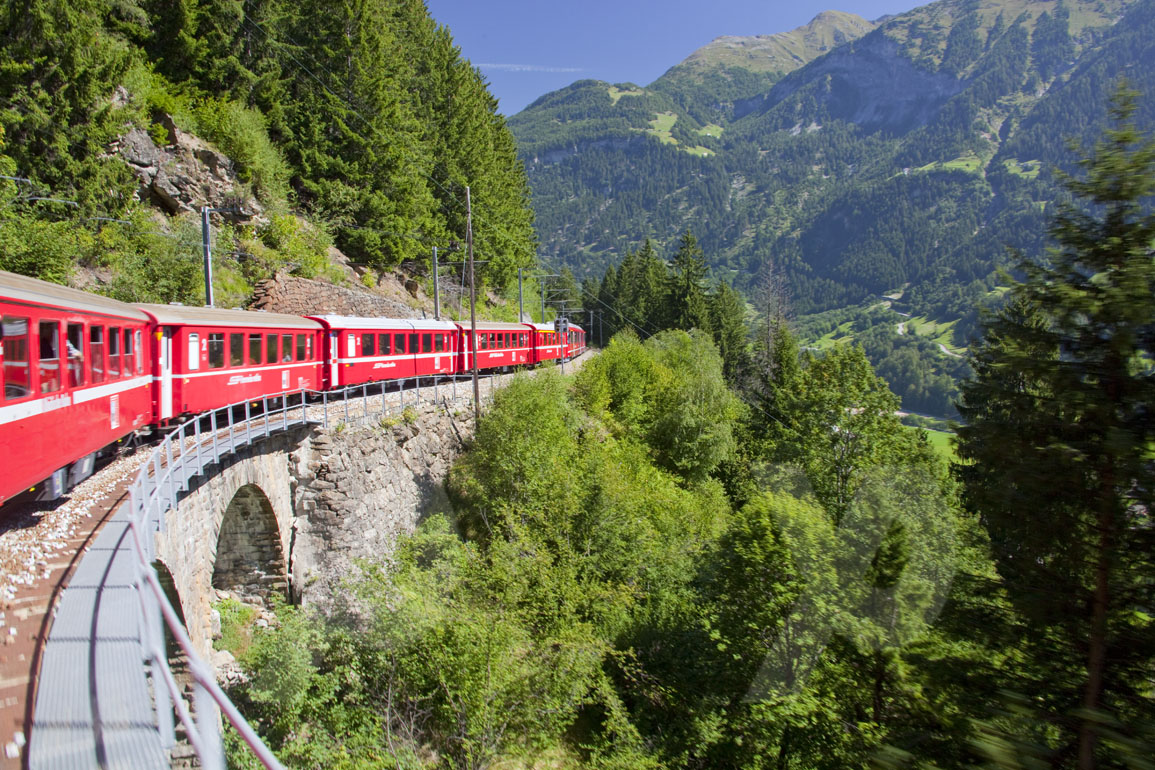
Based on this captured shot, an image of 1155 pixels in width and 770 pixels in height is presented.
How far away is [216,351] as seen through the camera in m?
13.4

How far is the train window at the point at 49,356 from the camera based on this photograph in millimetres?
7043

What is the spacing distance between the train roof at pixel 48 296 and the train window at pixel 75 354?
0.28 metres

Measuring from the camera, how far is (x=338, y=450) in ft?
51.4

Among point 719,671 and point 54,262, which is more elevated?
point 54,262

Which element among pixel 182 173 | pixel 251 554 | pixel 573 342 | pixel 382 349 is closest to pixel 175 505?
pixel 251 554

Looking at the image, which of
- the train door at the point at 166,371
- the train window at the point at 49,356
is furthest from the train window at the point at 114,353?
the train door at the point at 166,371

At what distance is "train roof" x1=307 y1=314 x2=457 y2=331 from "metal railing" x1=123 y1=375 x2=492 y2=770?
2325mm

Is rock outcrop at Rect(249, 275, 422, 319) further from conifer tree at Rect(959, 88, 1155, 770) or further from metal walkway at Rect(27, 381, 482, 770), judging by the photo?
conifer tree at Rect(959, 88, 1155, 770)

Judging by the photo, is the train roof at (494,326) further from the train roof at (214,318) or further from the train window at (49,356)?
the train window at (49,356)

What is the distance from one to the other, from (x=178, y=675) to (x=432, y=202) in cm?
3417

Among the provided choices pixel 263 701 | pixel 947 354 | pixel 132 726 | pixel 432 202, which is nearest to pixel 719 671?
pixel 263 701

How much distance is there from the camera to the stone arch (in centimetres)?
1356

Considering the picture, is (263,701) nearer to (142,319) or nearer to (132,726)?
(142,319)

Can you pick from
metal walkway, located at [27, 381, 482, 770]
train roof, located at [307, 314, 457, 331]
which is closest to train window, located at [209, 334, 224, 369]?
train roof, located at [307, 314, 457, 331]
